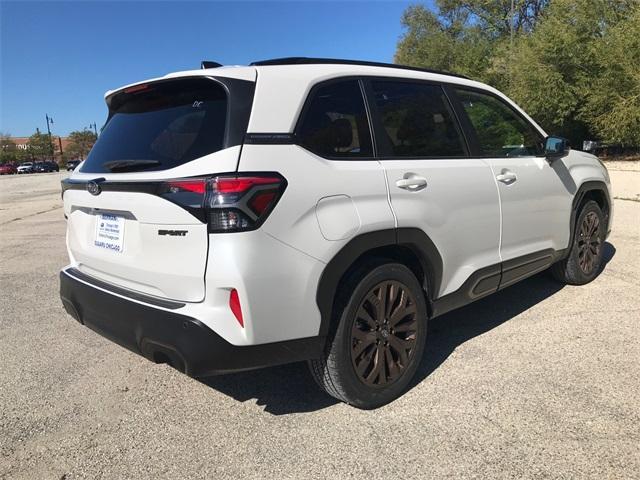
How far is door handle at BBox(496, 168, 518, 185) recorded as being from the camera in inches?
147

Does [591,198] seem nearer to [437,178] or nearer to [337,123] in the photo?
[437,178]

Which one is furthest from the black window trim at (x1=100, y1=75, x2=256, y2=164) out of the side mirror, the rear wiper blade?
the side mirror

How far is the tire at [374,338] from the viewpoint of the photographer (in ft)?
8.98

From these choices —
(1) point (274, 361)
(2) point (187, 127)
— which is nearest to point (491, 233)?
(1) point (274, 361)

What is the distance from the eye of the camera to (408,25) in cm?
4903

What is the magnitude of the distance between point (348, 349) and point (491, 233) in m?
1.51

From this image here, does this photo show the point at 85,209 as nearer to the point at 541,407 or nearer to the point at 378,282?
the point at 378,282

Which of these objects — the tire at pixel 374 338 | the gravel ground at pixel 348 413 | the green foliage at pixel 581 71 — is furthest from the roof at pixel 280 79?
the green foliage at pixel 581 71

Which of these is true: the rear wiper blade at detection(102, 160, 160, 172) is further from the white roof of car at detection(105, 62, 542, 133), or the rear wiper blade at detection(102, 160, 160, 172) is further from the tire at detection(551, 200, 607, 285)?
the tire at detection(551, 200, 607, 285)

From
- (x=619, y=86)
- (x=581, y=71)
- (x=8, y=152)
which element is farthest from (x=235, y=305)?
(x=8, y=152)

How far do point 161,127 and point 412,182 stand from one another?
1429 millimetres

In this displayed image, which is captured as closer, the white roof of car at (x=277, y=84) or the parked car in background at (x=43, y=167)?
the white roof of car at (x=277, y=84)

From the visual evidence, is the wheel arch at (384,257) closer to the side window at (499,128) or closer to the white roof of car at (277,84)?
the white roof of car at (277,84)

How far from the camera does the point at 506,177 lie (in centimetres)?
378
